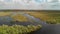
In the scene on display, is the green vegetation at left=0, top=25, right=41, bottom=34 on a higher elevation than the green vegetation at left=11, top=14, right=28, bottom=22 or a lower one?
lower

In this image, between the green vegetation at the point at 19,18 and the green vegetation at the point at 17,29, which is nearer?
the green vegetation at the point at 17,29

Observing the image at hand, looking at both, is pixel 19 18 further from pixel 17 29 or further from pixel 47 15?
pixel 47 15

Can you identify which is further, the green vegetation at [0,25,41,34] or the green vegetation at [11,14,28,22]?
the green vegetation at [11,14,28,22]

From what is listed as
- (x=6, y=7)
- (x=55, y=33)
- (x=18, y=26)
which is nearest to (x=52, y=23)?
(x=55, y=33)

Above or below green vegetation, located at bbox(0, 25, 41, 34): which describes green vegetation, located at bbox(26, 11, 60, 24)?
above

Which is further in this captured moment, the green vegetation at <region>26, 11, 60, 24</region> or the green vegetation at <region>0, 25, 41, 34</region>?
the green vegetation at <region>26, 11, 60, 24</region>

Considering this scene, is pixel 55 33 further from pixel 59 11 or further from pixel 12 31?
pixel 12 31

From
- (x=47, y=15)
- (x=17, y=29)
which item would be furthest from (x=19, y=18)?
(x=47, y=15)

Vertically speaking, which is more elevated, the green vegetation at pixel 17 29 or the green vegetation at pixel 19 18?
the green vegetation at pixel 19 18

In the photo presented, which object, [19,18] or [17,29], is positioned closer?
[17,29]
